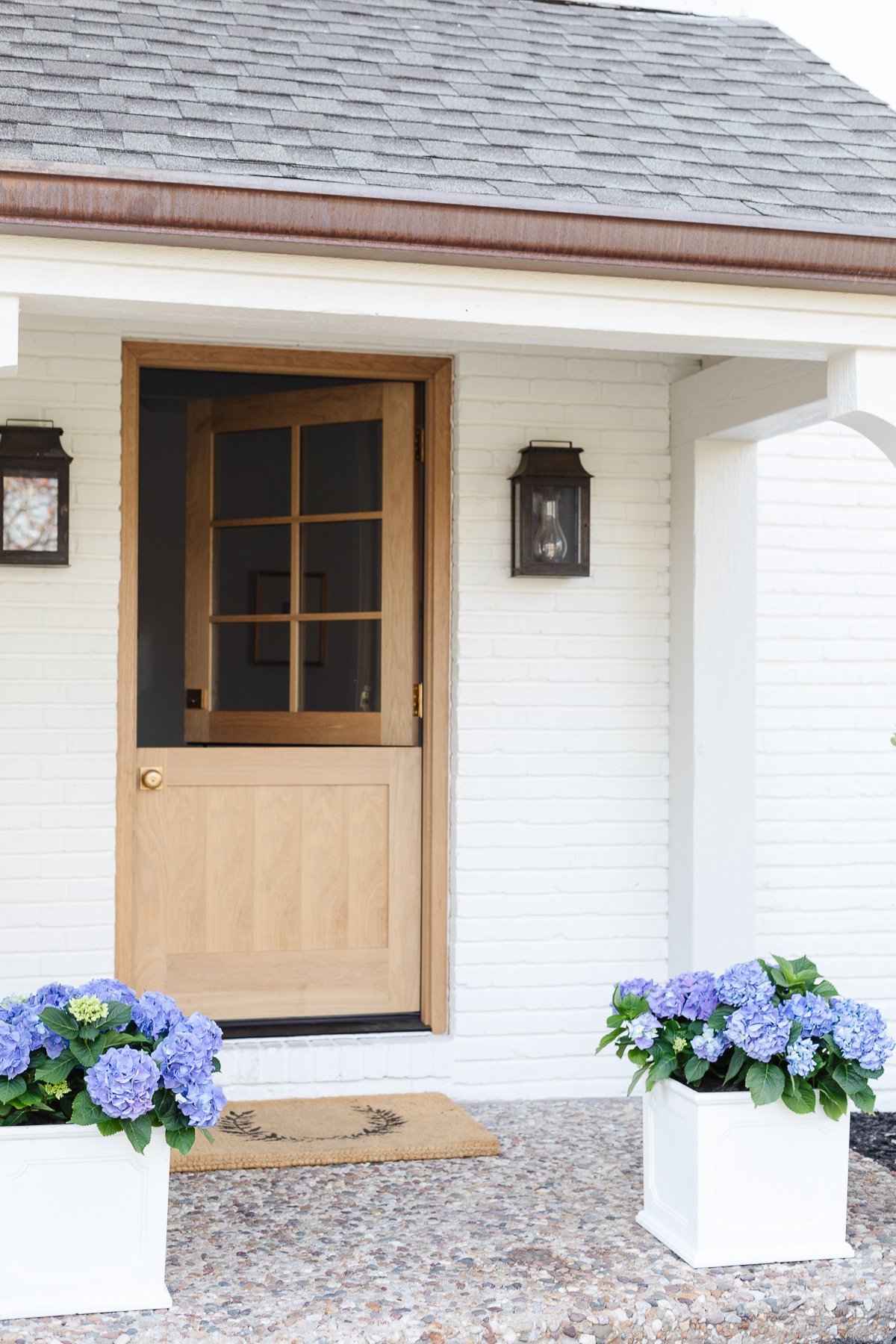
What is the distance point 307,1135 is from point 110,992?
47.0 inches

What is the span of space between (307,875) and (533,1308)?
5.87 ft

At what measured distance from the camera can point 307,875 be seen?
14.2 ft

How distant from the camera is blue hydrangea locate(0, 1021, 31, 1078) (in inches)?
105

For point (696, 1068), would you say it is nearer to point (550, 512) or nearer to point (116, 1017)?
point (116, 1017)

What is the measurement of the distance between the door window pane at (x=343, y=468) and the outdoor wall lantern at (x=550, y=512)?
45 centimetres

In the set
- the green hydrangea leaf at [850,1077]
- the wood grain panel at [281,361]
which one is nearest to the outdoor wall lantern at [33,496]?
the wood grain panel at [281,361]

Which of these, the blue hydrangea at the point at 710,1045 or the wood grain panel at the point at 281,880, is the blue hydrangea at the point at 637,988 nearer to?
the blue hydrangea at the point at 710,1045

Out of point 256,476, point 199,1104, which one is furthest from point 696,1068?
point 256,476

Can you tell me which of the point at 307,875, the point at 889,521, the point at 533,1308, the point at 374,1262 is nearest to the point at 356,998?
the point at 307,875

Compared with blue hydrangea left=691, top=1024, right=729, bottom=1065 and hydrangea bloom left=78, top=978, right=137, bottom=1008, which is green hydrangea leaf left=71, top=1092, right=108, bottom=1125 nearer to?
hydrangea bloom left=78, top=978, right=137, bottom=1008

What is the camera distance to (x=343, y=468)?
443 cm

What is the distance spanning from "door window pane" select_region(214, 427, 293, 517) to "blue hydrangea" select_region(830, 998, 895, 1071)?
234 centimetres

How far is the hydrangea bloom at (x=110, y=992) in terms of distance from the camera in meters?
2.83

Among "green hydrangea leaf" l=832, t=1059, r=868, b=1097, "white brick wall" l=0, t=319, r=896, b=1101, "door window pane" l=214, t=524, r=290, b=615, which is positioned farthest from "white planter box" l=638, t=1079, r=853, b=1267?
"door window pane" l=214, t=524, r=290, b=615
